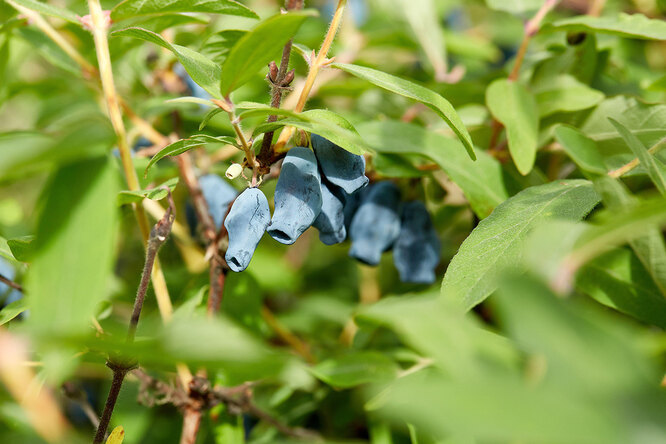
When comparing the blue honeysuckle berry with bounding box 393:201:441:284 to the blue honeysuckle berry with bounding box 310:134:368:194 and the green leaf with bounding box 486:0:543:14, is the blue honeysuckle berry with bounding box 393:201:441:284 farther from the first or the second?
the green leaf with bounding box 486:0:543:14

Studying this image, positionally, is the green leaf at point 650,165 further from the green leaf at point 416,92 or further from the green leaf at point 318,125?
the green leaf at point 318,125

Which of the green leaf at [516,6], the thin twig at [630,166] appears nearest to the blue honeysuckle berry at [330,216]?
the thin twig at [630,166]

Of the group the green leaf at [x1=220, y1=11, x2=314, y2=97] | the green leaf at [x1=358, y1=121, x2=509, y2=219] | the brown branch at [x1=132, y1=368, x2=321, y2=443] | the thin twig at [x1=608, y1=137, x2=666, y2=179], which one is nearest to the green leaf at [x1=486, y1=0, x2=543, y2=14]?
the green leaf at [x1=358, y1=121, x2=509, y2=219]

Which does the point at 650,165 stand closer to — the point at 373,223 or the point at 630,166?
the point at 630,166

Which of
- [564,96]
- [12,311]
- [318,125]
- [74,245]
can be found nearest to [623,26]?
[564,96]

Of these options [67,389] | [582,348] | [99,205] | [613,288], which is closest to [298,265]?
[67,389]
